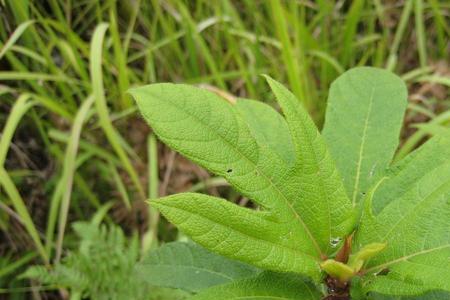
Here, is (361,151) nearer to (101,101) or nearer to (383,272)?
(383,272)

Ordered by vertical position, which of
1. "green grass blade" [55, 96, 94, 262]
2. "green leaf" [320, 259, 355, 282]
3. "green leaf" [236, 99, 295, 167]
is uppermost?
"green leaf" [236, 99, 295, 167]

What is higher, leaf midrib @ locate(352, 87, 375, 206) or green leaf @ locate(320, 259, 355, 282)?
leaf midrib @ locate(352, 87, 375, 206)

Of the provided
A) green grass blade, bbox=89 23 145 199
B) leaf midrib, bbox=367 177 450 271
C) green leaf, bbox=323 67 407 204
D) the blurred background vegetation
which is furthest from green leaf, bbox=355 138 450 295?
green grass blade, bbox=89 23 145 199

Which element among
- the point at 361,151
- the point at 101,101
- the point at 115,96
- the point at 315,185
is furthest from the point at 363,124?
the point at 115,96

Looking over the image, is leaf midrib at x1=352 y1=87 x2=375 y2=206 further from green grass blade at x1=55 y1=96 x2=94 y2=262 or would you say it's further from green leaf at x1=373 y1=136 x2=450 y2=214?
green grass blade at x1=55 y1=96 x2=94 y2=262

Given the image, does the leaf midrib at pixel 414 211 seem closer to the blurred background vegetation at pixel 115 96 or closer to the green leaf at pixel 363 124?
the green leaf at pixel 363 124

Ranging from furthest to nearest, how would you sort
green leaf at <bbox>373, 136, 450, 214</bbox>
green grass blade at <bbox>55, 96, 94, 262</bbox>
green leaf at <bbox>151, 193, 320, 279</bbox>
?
green grass blade at <bbox>55, 96, 94, 262</bbox> < green leaf at <bbox>373, 136, 450, 214</bbox> < green leaf at <bbox>151, 193, 320, 279</bbox>
